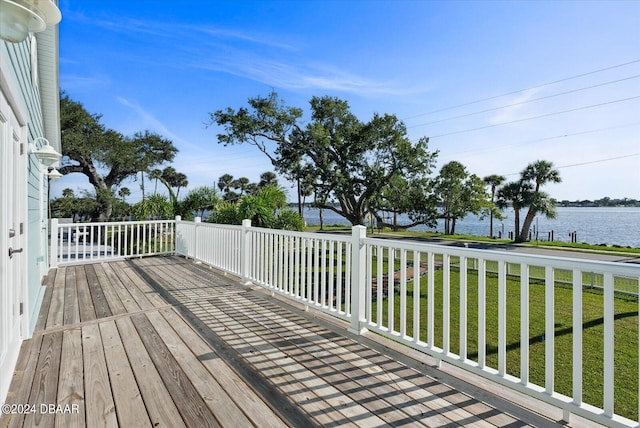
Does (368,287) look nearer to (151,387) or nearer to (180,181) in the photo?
(151,387)

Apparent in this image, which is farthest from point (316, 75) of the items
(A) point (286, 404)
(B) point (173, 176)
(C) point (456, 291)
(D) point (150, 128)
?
(B) point (173, 176)

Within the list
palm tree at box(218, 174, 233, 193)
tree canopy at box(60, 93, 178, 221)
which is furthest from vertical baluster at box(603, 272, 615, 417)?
palm tree at box(218, 174, 233, 193)

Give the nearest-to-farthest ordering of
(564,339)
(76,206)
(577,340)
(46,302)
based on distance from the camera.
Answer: (577,340), (46,302), (564,339), (76,206)

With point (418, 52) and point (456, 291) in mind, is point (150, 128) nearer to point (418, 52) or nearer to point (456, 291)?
point (418, 52)

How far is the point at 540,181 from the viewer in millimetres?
27438

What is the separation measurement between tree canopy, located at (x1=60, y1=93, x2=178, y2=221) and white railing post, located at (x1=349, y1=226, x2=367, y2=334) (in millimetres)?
21027

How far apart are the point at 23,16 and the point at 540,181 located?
3277 cm

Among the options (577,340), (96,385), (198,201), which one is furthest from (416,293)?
(198,201)

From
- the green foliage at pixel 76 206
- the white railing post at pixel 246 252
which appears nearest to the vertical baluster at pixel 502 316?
the white railing post at pixel 246 252

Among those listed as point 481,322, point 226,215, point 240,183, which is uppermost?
point 240,183

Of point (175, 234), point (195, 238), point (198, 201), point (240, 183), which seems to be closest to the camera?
point (195, 238)

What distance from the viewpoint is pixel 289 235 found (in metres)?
3.78

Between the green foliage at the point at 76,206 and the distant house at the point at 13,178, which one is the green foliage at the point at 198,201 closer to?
the distant house at the point at 13,178

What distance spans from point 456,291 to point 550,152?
23548 millimetres
